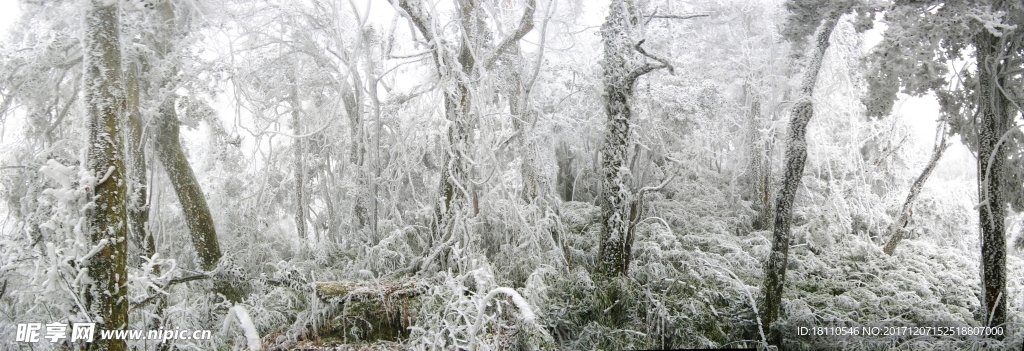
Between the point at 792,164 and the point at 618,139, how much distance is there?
1.97m

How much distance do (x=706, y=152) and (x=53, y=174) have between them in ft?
46.5

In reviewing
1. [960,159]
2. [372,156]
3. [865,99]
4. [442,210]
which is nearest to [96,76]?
[442,210]

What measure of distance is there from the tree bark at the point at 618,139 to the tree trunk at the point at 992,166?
335 centimetres

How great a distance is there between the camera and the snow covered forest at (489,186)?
4293 millimetres

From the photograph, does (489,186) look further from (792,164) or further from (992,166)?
(992,166)

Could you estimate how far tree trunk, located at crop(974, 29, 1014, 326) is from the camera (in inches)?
186

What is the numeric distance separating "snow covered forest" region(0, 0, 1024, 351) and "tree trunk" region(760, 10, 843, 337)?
31 millimetres

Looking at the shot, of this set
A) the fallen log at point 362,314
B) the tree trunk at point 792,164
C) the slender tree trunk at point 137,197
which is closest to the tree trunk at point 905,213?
the tree trunk at point 792,164

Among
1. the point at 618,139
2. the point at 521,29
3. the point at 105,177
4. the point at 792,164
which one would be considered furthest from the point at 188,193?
the point at 792,164

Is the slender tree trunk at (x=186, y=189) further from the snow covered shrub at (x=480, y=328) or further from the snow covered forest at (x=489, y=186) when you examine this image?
the snow covered shrub at (x=480, y=328)

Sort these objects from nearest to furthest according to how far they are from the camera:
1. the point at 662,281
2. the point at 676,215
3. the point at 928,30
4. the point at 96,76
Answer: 1. the point at 96,76
2. the point at 928,30
3. the point at 662,281
4. the point at 676,215

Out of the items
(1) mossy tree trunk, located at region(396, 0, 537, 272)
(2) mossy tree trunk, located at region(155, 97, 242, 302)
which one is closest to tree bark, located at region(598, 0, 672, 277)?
(1) mossy tree trunk, located at region(396, 0, 537, 272)

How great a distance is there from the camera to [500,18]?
8.73 metres

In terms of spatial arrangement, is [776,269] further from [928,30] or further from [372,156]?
[372,156]
